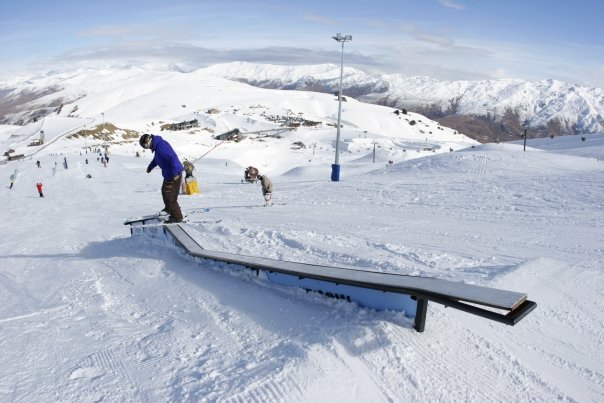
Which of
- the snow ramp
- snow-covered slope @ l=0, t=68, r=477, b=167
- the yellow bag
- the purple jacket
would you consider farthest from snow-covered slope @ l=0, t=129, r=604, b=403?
snow-covered slope @ l=0, t=68, r=477, b=167

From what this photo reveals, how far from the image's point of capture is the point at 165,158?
7.78 meters

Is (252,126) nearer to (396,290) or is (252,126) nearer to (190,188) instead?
(190,188)

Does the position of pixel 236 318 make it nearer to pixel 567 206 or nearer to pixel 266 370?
pixel 266 370

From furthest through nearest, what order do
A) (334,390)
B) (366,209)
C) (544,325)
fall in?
1. (366,209)
2. (544,325)
3. (334,390)

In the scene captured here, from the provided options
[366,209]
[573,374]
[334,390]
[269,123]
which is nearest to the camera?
[334,390]

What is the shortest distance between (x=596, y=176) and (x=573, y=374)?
45.1 feet

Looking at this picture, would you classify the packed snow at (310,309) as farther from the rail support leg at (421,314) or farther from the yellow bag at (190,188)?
the yellow bag at (190,188)

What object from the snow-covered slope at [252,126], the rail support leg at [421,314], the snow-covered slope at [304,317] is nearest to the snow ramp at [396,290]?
the rail support leg at [421,314]

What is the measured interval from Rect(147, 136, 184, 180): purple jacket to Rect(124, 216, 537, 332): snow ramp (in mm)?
2680

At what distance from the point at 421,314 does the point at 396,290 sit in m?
0.33

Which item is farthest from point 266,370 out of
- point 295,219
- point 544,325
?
point 295,219

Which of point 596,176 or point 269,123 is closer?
point 596,176

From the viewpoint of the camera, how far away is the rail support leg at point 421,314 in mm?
3938

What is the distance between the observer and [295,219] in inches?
424
